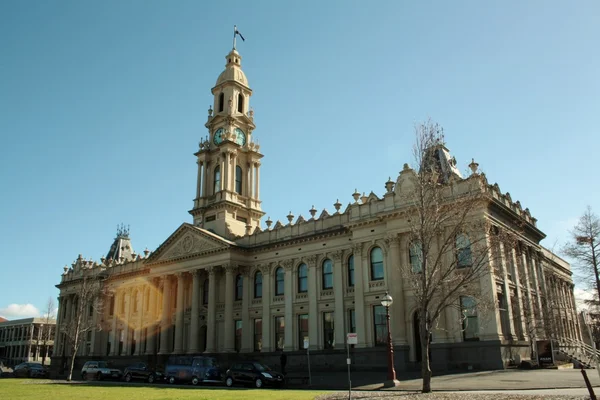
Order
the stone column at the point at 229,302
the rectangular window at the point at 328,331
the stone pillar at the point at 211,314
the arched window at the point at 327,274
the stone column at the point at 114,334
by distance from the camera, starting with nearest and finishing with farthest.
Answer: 1. the rectangular window at the point at 328,331
2. the arched window at the point at 327,274
3. the stone column at the point at 229,302
4. the stone pillar at the point at 211,314
5. the stone column at the point at 114,334

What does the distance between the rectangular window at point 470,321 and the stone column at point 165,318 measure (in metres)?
30.7

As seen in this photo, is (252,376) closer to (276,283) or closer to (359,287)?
(359,287)

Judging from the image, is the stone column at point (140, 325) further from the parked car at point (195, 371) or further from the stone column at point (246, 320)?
the parked car at point (195, 371)

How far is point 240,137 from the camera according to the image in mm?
59125

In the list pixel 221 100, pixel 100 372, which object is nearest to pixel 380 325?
pixel 100 372

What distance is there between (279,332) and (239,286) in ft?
22.2

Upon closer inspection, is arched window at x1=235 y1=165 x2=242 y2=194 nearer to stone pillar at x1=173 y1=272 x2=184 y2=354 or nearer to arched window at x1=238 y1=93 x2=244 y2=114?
arched window at x1=238 y1=93 x2=244 y2=114

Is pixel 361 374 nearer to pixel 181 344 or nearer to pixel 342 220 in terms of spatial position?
pixel 342 220

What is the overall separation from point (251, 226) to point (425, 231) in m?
33.2

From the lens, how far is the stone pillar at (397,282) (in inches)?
1435

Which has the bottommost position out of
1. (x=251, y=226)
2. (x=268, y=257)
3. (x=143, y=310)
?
(x=143, y=310)

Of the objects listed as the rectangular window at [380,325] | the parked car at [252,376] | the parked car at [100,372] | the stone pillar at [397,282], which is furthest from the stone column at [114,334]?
the stone pillar at [397,282]

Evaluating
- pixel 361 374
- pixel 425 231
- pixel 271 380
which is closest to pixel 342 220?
pixel 361 374

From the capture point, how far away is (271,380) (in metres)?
29.7
